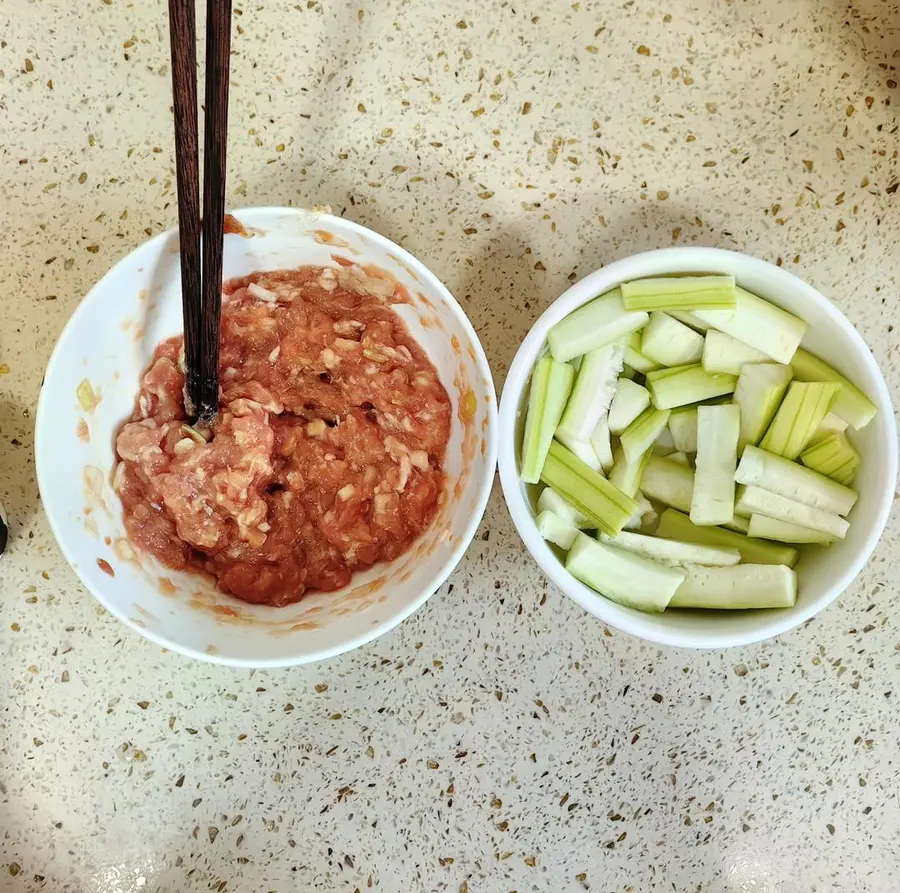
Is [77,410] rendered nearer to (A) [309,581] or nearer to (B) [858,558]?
(A) [309,581]

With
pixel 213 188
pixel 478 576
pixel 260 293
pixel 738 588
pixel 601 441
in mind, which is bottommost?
pixel 478 576

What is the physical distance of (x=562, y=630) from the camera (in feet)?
4.08

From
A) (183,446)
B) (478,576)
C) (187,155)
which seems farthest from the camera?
(478,576)

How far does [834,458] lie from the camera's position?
3.64 ft

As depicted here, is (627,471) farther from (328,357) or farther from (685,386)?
(328,357)

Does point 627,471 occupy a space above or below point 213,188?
below

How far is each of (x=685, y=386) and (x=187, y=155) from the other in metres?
0.70

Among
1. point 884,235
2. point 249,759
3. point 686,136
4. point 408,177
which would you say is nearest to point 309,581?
point 249,759

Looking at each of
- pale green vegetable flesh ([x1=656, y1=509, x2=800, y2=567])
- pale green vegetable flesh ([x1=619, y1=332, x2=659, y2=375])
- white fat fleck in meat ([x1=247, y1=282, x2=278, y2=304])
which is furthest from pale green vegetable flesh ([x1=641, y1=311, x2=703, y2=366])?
white fat fleck in meat ([x1=247, y1=282, x2=278, y2=304])

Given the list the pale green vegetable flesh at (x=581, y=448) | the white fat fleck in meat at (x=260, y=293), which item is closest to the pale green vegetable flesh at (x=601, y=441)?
the pale green vegetable flesh at (x=581, y=448)

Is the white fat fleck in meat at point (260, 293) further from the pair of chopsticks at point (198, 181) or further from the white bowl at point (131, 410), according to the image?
the pair of chopsticks at point (198, 181)

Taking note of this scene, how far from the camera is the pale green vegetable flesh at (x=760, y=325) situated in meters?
1.10

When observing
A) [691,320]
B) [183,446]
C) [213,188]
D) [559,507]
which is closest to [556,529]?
→ [559,507]

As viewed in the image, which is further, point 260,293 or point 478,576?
point 478,576
